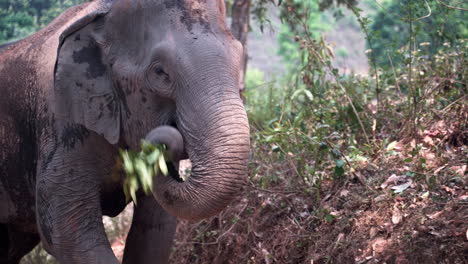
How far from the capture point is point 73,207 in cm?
451

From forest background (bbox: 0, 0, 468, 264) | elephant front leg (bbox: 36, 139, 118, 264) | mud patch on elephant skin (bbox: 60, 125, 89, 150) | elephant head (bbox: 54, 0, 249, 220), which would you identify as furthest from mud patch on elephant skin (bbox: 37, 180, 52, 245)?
forest background (bbox: 0, 0, 468, 264)

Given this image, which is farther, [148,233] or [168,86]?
[148,233]

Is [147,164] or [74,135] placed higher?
[147,164]

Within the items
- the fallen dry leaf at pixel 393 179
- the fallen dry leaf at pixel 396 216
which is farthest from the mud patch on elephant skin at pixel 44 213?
the fallen dry leaf at pixel 393 179

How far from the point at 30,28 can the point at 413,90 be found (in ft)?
17.2

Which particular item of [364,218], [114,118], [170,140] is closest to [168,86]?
[170,140]

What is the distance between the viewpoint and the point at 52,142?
456 centimetres

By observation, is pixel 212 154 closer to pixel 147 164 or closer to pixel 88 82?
pixel 147 164

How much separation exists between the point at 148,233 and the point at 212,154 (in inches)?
63.8

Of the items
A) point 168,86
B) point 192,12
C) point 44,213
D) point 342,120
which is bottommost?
point 342,120

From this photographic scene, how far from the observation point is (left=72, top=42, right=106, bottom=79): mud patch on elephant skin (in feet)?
14.4

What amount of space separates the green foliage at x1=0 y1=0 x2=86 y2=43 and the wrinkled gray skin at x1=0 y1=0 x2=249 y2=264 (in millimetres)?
3789

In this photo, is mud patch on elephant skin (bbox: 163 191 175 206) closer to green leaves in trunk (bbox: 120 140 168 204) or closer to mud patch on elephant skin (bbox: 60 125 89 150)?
green leaves in trunk (bbox: 120 140 168 204)

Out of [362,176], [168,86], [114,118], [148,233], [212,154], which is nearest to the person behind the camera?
[212,154]
